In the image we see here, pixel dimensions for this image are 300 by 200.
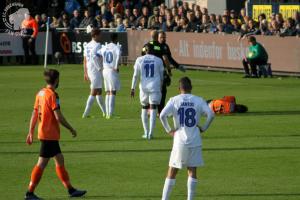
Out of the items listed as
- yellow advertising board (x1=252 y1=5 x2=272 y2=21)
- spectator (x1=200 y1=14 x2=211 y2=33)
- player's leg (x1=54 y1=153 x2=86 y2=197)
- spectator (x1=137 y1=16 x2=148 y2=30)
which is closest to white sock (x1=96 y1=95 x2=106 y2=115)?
player's leg (x1=54 y1=153 x2=86 y2=197)

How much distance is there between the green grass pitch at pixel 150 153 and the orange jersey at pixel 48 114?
1.05 meters

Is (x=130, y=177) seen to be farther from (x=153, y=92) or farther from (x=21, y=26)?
(x=21, y=26)

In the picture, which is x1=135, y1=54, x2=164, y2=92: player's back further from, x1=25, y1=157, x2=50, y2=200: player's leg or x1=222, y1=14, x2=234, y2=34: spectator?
x1=222, y1=14, x2=234, y2=34: spectator

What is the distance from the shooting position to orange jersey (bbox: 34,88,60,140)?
14828mm

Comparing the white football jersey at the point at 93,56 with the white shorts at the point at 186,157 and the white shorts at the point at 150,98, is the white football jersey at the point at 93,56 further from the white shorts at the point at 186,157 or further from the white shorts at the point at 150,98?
the white shorts at the point at 186,157

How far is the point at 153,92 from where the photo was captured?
2170 centimetres

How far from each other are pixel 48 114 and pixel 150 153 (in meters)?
5.11

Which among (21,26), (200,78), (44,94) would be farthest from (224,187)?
(21,26)

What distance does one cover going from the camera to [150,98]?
2177 centimetres

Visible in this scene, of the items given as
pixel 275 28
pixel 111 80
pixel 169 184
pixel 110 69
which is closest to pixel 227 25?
pixel 275 28

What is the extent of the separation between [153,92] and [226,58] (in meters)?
19.5

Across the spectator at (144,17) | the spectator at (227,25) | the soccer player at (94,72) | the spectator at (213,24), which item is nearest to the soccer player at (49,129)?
the soccer player at (94,72)

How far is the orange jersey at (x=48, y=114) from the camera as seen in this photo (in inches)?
584

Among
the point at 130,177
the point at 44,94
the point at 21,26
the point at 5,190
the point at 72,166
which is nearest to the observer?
the point at 44,94
